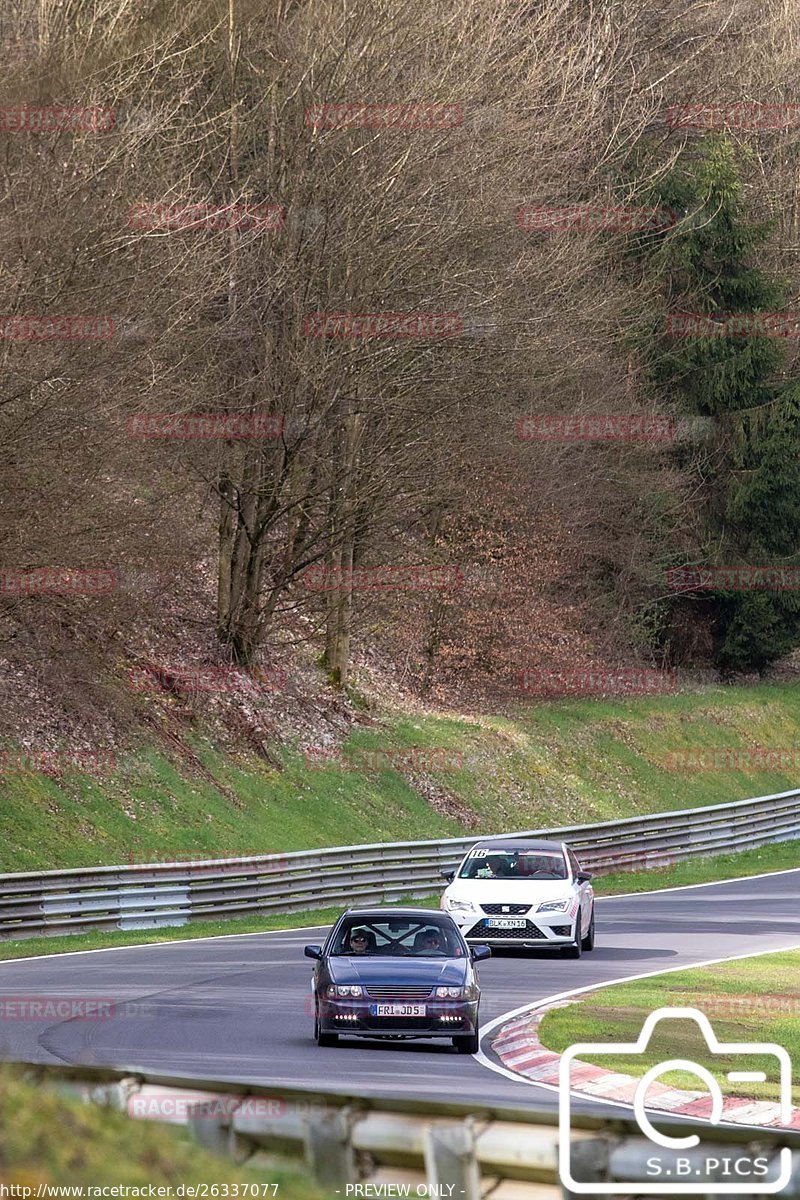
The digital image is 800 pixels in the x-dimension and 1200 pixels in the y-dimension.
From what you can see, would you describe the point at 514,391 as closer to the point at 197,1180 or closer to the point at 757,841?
the point at 757,841

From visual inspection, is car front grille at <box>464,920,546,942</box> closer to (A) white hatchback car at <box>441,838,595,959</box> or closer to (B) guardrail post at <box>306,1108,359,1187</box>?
(A) white hatchback car at <box>441,838,595,959</box>

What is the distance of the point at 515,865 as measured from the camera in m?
24.6

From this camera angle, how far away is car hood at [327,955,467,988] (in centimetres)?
1588

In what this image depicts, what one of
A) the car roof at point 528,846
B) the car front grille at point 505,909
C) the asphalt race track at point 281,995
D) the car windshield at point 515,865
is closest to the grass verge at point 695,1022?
the asphalt race track at point 281,995

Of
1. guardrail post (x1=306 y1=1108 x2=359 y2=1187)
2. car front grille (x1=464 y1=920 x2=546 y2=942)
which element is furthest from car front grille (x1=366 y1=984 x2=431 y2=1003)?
guardrail post (x1=306 y1=1108 x2=359 y2=1187)

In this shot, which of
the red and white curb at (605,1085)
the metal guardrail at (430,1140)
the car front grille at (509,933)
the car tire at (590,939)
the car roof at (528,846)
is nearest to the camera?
the metal guardrail at (430,1140)

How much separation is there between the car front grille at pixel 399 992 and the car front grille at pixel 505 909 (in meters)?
7.61

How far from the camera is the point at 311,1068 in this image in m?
13.8

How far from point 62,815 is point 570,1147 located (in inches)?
1034

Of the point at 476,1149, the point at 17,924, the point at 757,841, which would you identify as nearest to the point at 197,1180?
the point at 476,1149

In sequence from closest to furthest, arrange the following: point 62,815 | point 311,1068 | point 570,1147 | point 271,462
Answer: point 570,1147
point 311,1068
point 62,815
point 271,462

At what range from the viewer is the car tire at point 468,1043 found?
15547 millimetres

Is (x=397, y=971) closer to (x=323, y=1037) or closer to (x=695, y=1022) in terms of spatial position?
(x=323, y=1037)

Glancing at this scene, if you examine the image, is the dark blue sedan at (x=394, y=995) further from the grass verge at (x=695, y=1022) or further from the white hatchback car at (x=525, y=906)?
the white hatchback car at (x=525, y=906)
